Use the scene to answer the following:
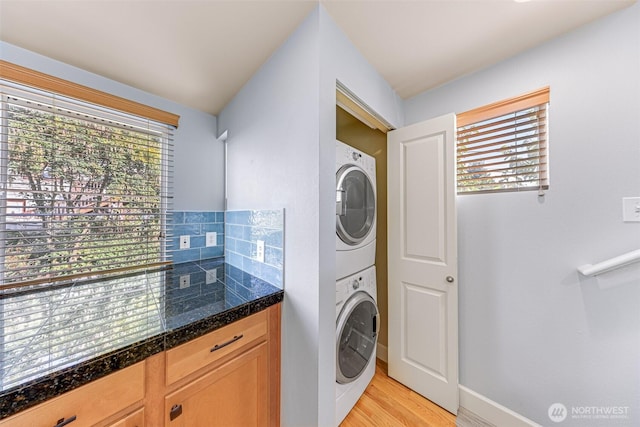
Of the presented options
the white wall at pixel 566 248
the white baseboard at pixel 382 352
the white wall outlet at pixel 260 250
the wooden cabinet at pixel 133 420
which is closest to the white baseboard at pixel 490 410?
the white wall at pixel 566 248

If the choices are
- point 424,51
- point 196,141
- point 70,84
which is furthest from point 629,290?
point 70,84

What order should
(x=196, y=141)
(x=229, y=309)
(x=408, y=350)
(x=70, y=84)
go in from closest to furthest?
(x=229, y=309) < (x=70, y=84) < (x=408, y=350) < (x=196, y=141)

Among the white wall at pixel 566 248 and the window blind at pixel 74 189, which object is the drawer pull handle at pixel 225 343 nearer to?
the window blind at pixel 74 189

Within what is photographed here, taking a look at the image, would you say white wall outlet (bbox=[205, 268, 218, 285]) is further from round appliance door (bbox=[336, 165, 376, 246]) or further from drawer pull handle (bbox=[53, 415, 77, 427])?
round appliance door (bbox=[336, 165, 376, 246])

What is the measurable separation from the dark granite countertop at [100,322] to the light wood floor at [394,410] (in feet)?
3.15

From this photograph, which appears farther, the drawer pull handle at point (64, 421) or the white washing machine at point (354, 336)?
the white washing machine at point (354, 336)

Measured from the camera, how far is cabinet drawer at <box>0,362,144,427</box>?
0.52 metres

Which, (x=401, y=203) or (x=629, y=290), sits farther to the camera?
(x=401, y=203)

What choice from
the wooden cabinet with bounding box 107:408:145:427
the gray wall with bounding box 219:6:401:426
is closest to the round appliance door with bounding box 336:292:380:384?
the gray wall with bounding box 219:6:401:426

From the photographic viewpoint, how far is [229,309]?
2.93 feet

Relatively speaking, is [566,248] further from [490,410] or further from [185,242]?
[185,242]

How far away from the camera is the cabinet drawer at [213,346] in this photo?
76cm

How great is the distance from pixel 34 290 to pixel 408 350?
7.35ft

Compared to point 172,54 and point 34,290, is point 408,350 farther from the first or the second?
point 172,54
